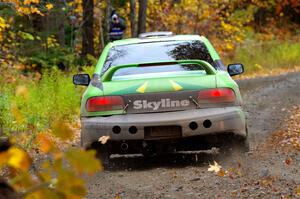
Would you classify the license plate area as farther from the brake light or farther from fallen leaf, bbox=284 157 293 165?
fallen leaf, bbox=284 157 293 165

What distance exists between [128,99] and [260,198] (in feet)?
6.85

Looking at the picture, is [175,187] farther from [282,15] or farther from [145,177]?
[282,15]

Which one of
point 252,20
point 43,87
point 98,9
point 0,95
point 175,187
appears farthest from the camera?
point 252,20

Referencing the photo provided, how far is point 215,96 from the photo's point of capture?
6992 millimetres

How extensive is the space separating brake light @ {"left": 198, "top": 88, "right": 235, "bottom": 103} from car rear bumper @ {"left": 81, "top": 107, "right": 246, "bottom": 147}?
0.30 ft

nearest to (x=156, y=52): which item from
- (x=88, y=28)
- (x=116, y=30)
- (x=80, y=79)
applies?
(x=80, y=79)

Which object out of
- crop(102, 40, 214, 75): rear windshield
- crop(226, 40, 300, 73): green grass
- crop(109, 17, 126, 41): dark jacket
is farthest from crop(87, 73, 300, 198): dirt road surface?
crop(226, 40, 300, 73): green grass

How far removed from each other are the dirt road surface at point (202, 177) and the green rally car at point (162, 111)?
275 mm

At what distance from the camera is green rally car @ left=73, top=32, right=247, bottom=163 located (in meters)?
6.91

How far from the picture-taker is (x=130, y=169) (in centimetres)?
735

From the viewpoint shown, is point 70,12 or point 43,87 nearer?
point 43,87

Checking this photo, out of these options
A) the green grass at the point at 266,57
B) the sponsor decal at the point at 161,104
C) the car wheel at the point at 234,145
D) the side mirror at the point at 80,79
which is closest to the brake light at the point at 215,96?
the sponsor decal at the point at 161,104

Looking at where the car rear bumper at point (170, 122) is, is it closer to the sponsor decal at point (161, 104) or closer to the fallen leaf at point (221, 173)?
the sponsor decal at point (161, 104)

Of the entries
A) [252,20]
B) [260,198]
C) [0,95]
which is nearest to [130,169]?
[260,198]
